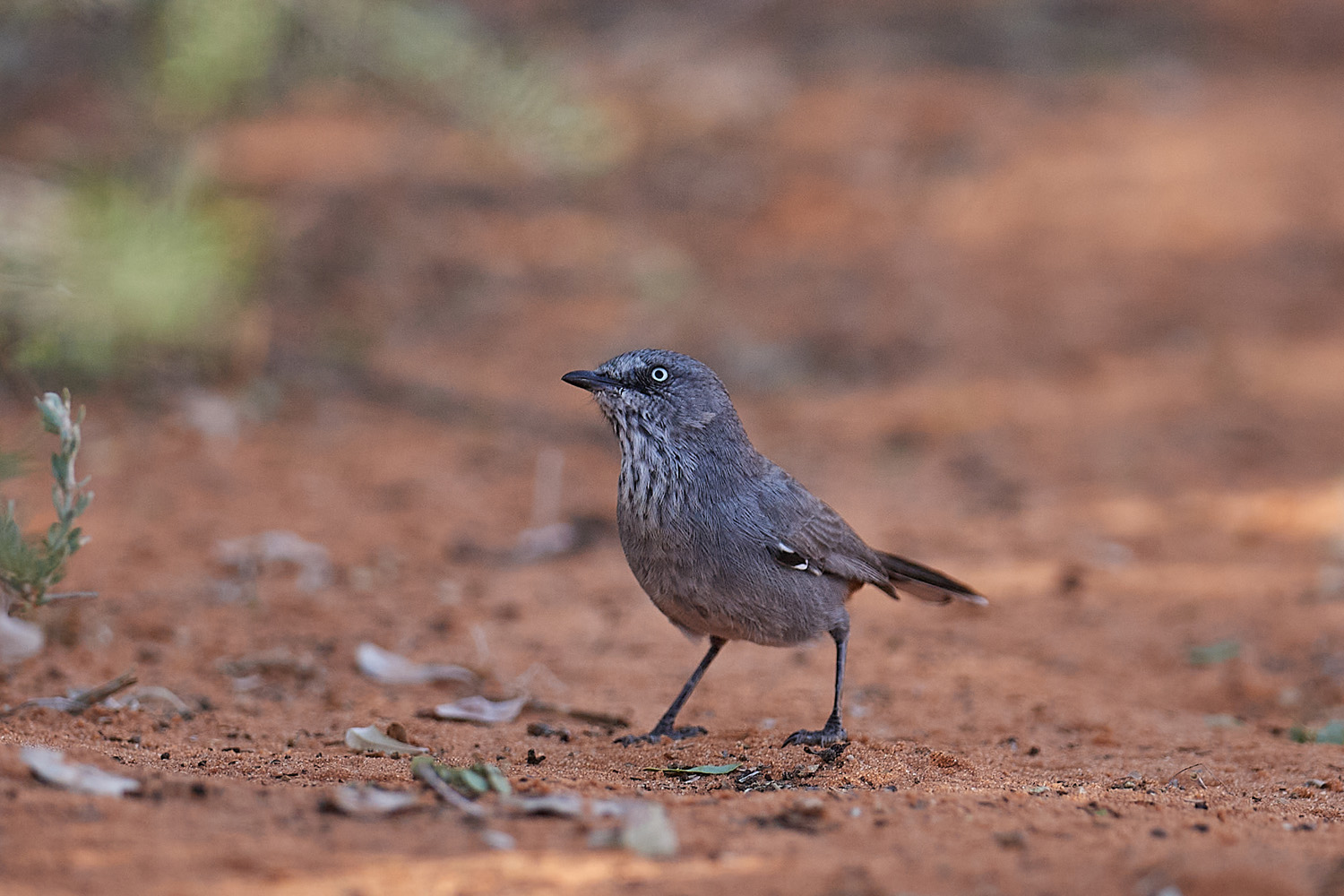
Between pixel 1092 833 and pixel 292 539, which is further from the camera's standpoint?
pixel 292 539

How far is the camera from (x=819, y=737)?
465cm

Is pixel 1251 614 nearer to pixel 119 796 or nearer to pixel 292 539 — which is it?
pixel 292 539

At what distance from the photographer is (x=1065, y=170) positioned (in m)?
13.5

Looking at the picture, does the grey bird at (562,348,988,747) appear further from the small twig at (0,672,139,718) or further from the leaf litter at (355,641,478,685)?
the small twig at (0,672,139,718)

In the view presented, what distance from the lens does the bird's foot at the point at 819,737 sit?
4555 mm

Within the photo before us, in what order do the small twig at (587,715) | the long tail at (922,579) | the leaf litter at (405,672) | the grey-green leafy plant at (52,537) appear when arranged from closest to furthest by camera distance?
1. the grey-green leafy plant at (52,537)
2. the small twig at (587,715)
3. the long tail at (922,579)
4. the leaf litter at (405,672)

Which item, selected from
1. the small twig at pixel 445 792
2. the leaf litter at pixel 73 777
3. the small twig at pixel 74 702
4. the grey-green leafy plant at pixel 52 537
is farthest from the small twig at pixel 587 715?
the leaf litter at pixel 73 777

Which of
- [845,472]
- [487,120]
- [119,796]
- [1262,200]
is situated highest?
[1262,200]

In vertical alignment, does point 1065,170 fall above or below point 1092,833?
above

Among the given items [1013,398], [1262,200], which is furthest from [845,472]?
[1262,200]

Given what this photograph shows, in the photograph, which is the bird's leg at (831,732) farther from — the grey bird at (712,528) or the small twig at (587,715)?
the small twig at (587,715)

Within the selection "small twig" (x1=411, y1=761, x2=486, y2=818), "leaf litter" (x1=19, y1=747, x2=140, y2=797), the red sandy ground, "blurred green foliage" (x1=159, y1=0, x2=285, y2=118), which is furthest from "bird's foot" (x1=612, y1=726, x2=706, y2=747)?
"blurred green foliage" (x1=159, y1=0, x2=285, y2=118)

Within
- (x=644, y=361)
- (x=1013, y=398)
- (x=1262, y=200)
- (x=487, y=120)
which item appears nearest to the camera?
(x=644, y=361)

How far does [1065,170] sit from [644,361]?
9.76 meters
